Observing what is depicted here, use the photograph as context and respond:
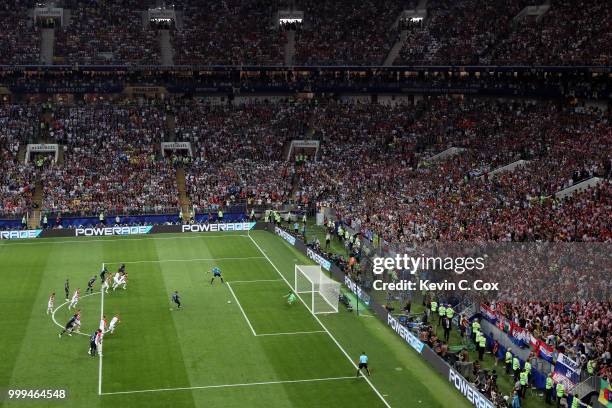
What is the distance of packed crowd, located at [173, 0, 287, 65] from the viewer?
77.1 meters

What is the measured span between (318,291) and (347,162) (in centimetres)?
2768

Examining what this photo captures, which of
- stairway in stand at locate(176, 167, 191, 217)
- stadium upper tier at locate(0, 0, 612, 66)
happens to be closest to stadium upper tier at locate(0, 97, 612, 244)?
stairway in stand at locate(176, 167, 191, 217)

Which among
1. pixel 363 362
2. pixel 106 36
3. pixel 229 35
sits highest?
pixel 229 35

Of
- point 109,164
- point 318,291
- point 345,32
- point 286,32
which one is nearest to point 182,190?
point 109,164

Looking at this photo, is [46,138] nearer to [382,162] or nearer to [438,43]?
[382,162]

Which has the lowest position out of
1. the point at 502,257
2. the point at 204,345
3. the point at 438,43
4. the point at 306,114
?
the point at 204,345

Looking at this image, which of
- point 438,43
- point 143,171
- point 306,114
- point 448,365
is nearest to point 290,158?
point 306,114

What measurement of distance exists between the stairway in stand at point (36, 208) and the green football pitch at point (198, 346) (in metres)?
9.51

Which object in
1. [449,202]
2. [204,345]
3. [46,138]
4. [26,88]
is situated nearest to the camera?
[204,345]

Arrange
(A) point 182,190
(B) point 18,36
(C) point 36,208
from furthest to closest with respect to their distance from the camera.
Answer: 1. (B) point 18,36
2. (A) point 182,190
3. (C) point 36,208

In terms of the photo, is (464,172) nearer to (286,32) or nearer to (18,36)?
(286,32)

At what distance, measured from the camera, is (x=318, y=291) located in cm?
4091

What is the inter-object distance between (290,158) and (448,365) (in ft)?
139

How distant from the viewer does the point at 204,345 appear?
33.9 m
